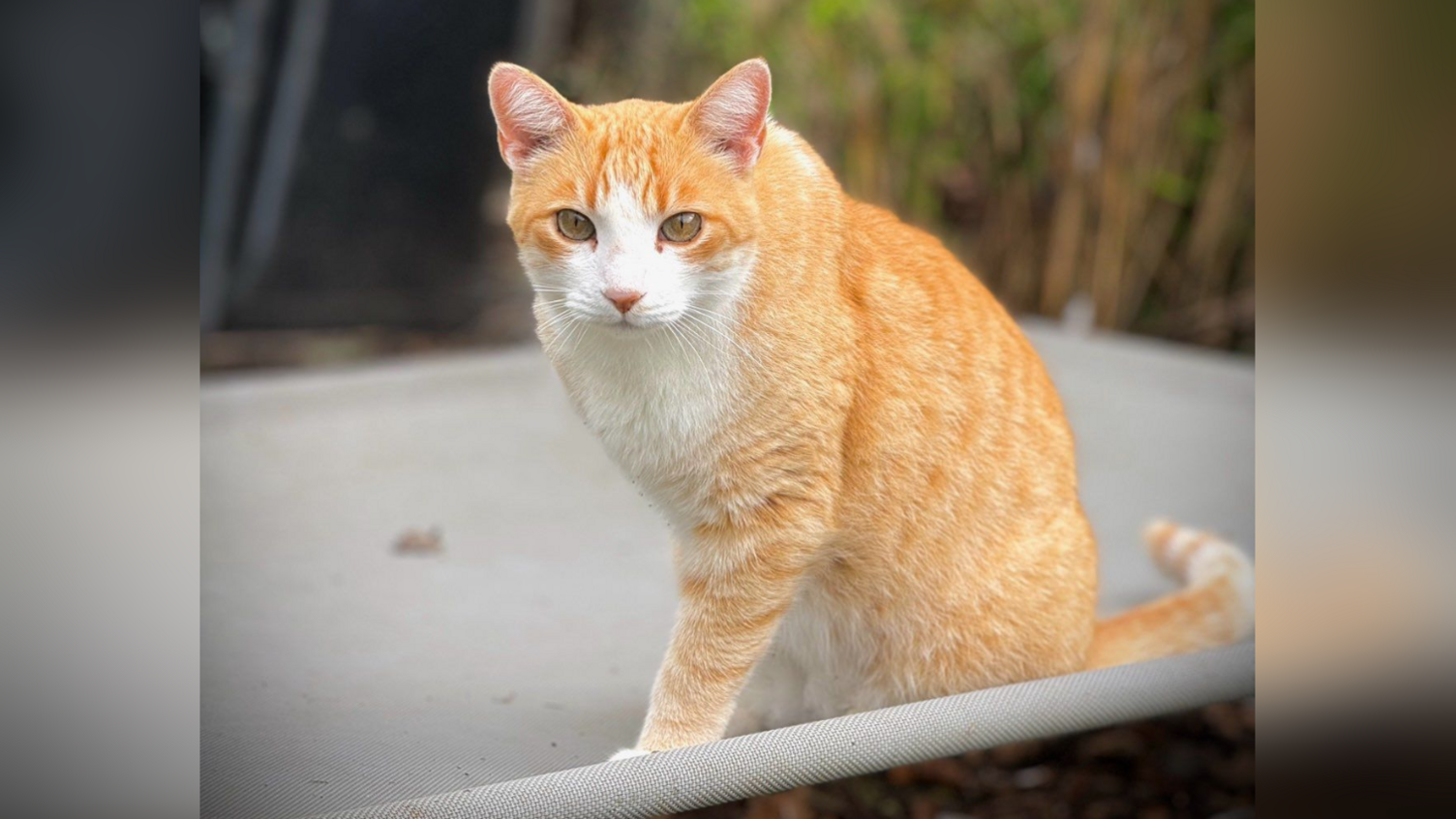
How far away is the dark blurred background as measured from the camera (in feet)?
11.5

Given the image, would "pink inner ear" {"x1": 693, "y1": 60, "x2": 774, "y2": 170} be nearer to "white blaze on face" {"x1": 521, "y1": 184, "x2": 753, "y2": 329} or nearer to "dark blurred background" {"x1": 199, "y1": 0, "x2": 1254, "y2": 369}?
"white blaze on face" {"x1": 521, "y1": 184, "x2": 753, "y2": 329}

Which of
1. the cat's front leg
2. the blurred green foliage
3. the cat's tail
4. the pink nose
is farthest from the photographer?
the blurred green foliage

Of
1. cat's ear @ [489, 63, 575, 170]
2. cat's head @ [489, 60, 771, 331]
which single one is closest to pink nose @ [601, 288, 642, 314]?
cat's head @ [489, 60, 771, 331]

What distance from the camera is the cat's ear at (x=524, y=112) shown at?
1192 mm

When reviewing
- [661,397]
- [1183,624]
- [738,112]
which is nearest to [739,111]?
[738,112]

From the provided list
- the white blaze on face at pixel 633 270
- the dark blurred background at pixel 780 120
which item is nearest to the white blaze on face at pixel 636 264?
the white blaze on face at pixel 633 270

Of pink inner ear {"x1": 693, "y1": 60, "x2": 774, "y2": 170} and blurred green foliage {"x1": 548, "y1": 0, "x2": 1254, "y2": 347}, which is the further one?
blurred green foliage {"x1": 548, "y1": 0, "x2": 1254, "y2": 347}

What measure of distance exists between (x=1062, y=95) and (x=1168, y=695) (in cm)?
246

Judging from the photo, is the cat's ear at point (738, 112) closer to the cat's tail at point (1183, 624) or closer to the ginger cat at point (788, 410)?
the ginger cat at point (788, 410)

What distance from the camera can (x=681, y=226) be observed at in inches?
48.1

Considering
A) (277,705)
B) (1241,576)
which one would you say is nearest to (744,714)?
(277,705)

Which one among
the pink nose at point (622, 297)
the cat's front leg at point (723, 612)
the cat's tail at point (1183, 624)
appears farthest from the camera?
the cat's tail at point (1183, 624)

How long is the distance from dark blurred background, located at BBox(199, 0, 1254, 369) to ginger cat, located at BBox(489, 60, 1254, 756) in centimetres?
198

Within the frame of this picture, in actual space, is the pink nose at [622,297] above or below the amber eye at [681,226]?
below
